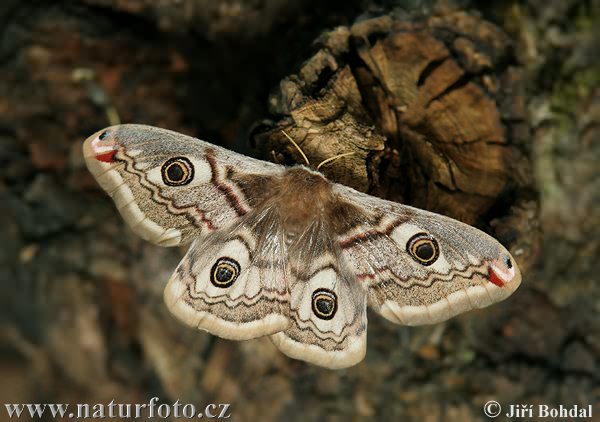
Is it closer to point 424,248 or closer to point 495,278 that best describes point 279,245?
point 424,248

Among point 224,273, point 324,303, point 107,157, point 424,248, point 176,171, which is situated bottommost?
point 324,303

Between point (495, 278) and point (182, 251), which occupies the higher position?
point (495, 278)

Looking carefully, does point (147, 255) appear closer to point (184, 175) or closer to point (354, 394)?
point (184, 175)

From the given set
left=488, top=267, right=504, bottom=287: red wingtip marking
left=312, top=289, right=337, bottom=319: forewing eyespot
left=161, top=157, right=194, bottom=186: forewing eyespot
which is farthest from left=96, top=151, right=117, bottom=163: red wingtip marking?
left=488, top=267, right=504, bottom=287: red wingtip marking

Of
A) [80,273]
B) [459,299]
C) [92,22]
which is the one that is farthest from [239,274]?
[92,22]

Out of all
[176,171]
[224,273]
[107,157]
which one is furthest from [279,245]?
[107,157]

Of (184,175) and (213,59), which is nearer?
(184,175)

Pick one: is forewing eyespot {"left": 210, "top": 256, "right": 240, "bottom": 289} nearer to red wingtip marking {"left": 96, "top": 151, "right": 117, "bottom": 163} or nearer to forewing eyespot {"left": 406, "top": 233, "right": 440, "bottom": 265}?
red wingtip marking {"left": 96, "top": 151, "right": 117, "bottom": 163}
